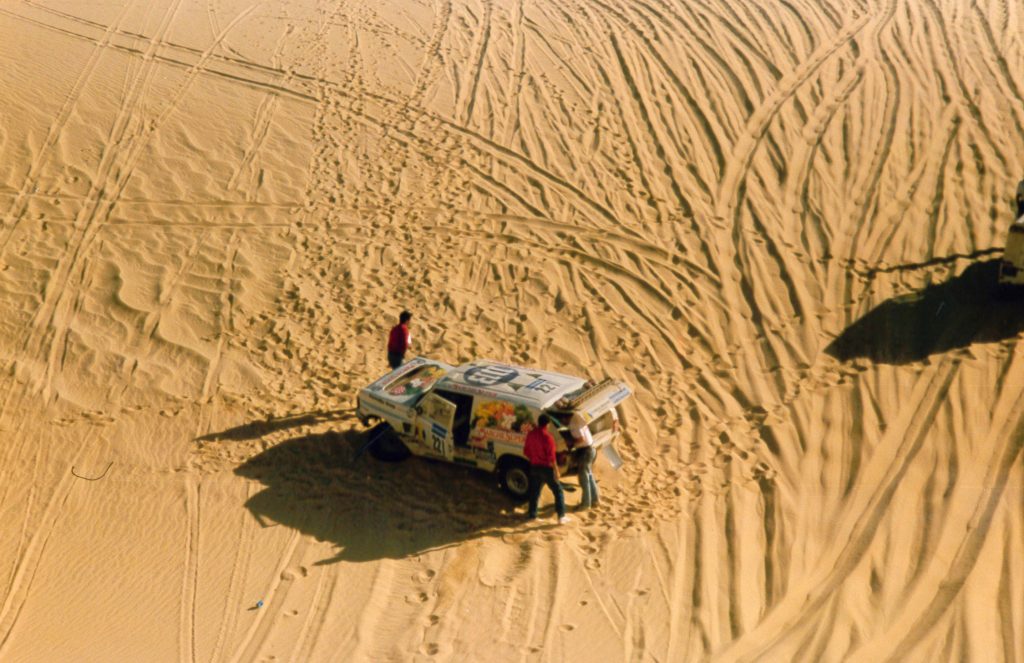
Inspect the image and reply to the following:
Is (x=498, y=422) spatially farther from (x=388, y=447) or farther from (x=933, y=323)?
(x=933, y=323)

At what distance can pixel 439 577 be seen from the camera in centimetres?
→ 1180

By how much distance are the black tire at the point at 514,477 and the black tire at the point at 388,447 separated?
1522 mm

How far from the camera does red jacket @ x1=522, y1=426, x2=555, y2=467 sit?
11893 millimetres

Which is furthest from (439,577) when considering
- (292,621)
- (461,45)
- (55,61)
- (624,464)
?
(55,61)

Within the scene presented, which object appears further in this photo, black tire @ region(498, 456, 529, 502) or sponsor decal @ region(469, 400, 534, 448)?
black tire @ region(498, 456, 529, 502)

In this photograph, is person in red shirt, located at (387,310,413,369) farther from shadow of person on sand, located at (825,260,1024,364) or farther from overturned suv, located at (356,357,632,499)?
shadow of person on sand, located at (825,260,1024,364)

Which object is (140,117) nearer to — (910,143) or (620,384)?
(620,384)

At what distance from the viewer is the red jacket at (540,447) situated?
1189cm

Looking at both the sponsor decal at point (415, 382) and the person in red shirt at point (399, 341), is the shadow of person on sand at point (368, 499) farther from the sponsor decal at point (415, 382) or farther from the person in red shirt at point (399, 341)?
the person in red shirt at point (399, 341)

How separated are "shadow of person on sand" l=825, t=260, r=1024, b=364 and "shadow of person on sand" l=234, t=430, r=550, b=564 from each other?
19.4ft

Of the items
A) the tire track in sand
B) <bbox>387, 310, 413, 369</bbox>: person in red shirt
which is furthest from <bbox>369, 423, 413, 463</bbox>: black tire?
the tire track in sand

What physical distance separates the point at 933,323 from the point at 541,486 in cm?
689

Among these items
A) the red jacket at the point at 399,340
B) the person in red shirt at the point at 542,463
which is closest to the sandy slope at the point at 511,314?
the person in red shirt at the point at 542,463

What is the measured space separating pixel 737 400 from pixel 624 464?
7.22 ft
